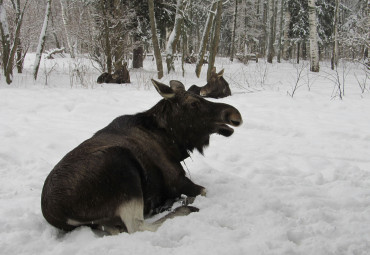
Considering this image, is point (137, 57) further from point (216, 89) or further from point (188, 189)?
point (188, 189)

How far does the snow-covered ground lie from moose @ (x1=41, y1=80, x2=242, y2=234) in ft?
0.60

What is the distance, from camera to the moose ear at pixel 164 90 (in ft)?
9.63

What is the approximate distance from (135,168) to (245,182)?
1.40 meters

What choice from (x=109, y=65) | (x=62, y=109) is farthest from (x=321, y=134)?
(x=109, y=65)

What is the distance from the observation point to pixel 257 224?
8.07ft

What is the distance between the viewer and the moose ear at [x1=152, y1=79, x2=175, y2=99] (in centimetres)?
294

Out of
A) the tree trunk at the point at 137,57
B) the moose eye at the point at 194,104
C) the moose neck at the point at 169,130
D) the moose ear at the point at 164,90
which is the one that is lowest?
the moose neck at the point at 169,130

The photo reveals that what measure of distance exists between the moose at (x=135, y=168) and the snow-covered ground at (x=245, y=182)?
0.18 metres

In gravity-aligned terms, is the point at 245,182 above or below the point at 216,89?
below

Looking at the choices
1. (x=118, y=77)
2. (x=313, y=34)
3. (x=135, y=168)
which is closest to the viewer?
(x=135, y=168)

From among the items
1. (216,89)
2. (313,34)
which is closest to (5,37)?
(216,89)

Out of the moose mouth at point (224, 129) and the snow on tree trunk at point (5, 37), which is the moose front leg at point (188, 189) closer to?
the moose mouth at point (224, 129)

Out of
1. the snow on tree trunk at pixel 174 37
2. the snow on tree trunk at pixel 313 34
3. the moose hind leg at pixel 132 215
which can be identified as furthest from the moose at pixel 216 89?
the snow on tree trunk at pixel 313 34

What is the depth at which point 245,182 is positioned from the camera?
3502 mm
